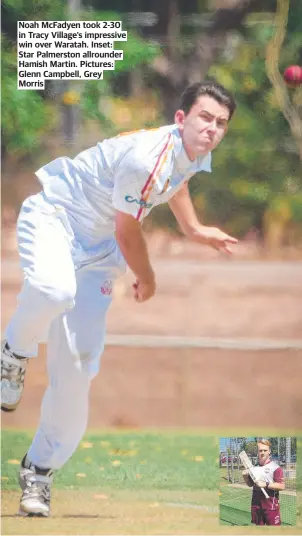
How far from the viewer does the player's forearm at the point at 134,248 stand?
421cm

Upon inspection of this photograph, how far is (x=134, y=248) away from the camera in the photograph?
4.23 metres

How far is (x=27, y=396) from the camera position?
16.1ft

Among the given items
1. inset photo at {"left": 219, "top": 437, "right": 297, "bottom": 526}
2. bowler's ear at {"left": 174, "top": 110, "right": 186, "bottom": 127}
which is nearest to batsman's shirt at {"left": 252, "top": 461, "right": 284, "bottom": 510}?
inset photo at {"left": 219, "top": 437, "right": 297, "bottom": 526}

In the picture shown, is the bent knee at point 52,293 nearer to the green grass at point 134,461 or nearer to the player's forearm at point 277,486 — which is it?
the green grass at point 134,461

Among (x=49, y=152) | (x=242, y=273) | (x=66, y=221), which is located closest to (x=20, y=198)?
(x=49, y=152)

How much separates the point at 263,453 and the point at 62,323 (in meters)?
0.88

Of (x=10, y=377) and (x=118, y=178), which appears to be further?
(x=10, y=377)

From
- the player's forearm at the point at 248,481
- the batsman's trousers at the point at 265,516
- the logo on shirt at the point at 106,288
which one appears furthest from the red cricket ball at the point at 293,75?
the batsman's trousers at the point at 265,516

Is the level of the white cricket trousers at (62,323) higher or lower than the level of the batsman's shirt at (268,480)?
higher

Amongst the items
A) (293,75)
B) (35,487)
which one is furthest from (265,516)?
(293,75)

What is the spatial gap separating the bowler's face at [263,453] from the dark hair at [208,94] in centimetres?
120

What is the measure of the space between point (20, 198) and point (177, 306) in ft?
2.65

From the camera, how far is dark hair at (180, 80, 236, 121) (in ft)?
14.6

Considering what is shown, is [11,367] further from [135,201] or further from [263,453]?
[263,453]
